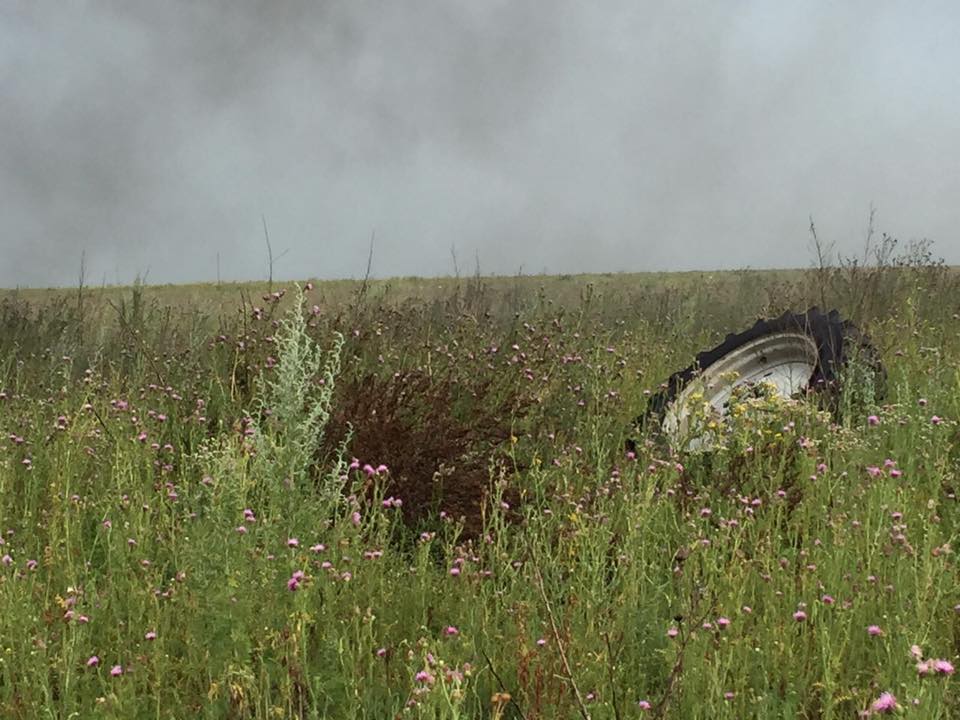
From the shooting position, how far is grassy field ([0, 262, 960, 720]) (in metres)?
3.12

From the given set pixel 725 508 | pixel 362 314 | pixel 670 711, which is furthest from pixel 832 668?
pixel 362 314

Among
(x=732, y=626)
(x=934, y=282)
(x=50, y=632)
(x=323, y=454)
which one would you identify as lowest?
(x=50, y=632)

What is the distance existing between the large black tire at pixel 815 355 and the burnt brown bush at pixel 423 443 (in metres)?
1.42

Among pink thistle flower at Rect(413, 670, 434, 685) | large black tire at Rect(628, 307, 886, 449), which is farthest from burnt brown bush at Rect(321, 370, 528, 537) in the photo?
pink thistle flower at Rect(413, 670, 434, 685)

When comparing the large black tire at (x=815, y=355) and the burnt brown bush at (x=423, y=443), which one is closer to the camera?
the burnt brown bush at (x=423, y=443)

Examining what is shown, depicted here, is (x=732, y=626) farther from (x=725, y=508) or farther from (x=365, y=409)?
(x=365, y=409)

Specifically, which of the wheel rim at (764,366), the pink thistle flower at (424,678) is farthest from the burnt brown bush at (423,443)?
the wheel rim at (764,366)

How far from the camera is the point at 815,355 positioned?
304 inches

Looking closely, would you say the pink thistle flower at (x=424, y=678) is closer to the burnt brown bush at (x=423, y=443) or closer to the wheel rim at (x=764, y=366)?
the burnt brown bush at (x=423, y=443)

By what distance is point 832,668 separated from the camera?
3289 millimetres

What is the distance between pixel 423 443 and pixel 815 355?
382 cm

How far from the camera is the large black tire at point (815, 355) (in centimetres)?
702

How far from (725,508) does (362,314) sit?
4394mm

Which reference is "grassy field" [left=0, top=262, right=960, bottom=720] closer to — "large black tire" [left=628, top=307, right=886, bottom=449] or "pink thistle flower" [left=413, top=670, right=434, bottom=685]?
"pink thistle flower" [left=413, top=670, right=434, bottom=685]
